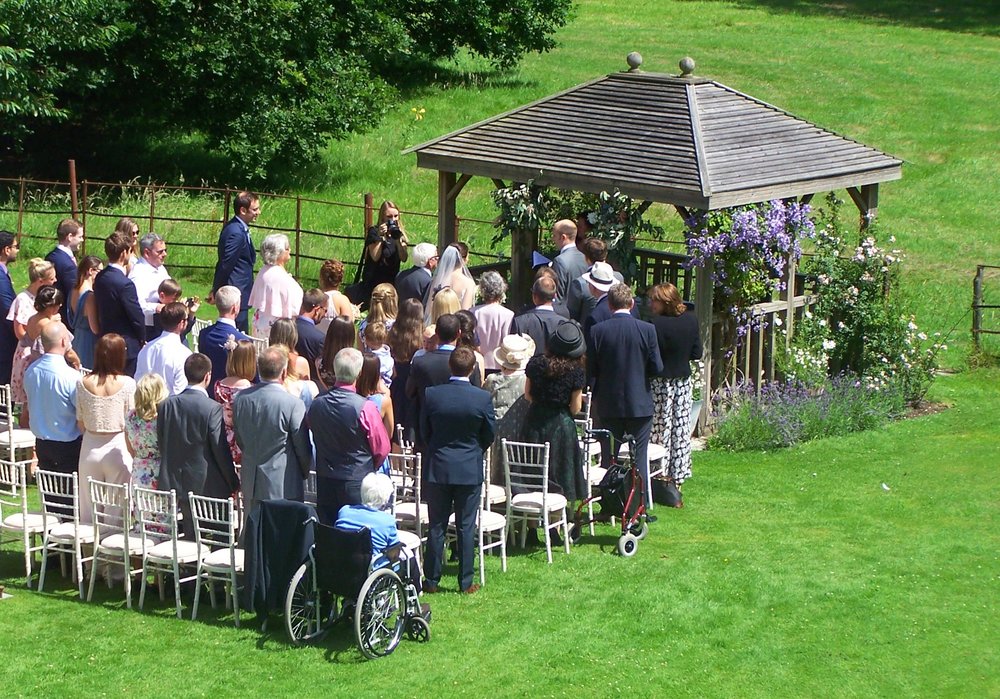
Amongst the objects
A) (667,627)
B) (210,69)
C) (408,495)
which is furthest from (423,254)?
(210,69)

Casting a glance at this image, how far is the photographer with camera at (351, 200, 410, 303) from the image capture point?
1420 cm

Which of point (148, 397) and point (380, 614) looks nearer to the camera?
point (380, 614)

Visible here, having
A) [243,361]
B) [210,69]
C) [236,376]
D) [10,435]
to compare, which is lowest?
[10,435]

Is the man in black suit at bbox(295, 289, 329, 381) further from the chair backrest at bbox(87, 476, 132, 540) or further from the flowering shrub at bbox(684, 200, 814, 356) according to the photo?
the flowering shrub at bbox(684, 200, 814, 356)

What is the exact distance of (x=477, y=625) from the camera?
8.72 metres

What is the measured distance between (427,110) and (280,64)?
315 inches

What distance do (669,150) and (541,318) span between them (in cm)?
347

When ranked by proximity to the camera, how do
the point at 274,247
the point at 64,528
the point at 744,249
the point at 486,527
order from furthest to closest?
the point at 744,249 → the point at 274,247 → the point at 486,527 → the point at 64,528

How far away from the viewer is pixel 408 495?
9766mm

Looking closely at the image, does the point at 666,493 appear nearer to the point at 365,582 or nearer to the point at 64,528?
the point at 365,582

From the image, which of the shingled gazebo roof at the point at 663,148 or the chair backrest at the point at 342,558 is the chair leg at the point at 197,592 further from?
the shingled gazebo roof at the point at 663,148

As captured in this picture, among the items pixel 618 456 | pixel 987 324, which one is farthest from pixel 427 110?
pixel 618 456

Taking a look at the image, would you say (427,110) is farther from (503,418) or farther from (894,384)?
(503,418)

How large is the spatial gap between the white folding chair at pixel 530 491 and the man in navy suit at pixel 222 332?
2214 mm
